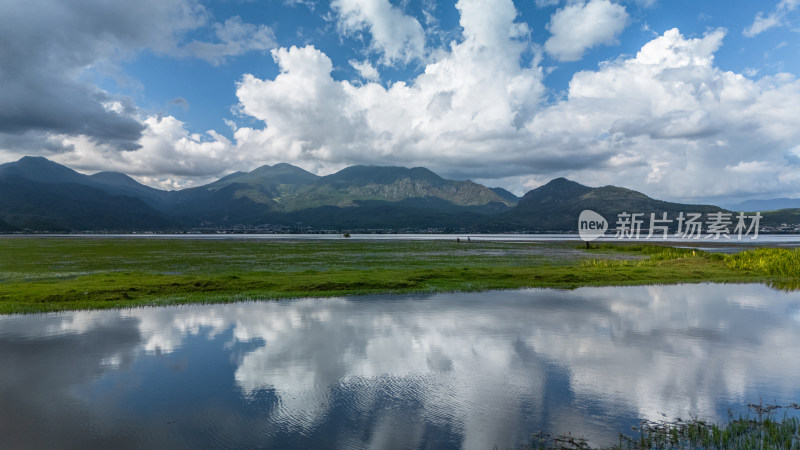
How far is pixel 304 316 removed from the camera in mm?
30047

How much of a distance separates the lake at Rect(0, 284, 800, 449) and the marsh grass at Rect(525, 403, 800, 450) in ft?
1.72

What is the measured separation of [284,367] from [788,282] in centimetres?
6066

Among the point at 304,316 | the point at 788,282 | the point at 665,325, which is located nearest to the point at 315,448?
the point at 304,316

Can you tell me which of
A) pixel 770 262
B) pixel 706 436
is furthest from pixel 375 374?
pixel 770 262

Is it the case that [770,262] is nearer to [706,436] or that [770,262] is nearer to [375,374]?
[706,436]

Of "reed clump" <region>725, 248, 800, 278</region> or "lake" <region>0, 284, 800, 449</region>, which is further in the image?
"reed clump" <region>725, 248, 800, 278</region>

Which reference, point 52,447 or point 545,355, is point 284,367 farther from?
point 545,355

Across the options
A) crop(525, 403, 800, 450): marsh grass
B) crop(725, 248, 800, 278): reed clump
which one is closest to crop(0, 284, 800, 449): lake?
crop(525, 403, 800, 450): marsh grass

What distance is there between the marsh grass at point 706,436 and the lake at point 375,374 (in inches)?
20.6

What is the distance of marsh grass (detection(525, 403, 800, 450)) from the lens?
11.5m

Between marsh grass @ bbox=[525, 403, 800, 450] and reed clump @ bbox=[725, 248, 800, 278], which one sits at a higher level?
reed clump @ bbox=[725, 248, 800, 278]

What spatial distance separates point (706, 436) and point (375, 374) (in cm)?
1128

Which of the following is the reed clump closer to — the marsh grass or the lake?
the lake

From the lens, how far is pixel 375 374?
1792 centimetres
